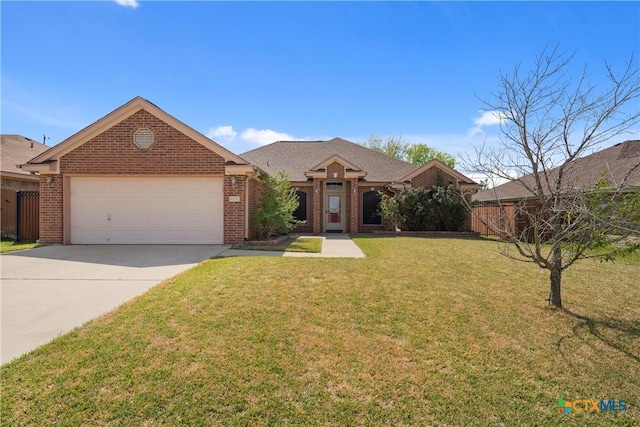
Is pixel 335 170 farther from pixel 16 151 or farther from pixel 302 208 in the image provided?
pixel 16 151

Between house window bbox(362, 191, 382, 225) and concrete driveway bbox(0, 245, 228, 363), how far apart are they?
30.4 ft

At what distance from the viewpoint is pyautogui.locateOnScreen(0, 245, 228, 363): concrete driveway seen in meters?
3.83

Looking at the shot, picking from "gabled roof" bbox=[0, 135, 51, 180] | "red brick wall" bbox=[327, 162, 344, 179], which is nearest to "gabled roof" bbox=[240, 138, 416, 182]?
"red brick wall" bbox=[327, 162, 344, 179]

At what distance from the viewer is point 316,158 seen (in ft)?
65.0

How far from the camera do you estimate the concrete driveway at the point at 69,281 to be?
383 cm

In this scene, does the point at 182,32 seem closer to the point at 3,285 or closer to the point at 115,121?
the point at 115,121

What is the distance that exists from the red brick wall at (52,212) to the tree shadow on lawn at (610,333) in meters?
13.6

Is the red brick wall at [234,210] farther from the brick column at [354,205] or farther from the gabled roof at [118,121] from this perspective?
the brick column at [354,205]

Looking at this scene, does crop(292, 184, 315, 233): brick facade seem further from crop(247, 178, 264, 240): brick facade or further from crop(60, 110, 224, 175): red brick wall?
crop(60, 110, 224, 175): red brick wall

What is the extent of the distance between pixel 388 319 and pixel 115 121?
11.1m

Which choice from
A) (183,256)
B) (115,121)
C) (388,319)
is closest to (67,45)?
(115,121)

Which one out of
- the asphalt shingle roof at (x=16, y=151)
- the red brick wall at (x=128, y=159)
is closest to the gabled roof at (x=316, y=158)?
the red brick wall at (x=128, y=159)

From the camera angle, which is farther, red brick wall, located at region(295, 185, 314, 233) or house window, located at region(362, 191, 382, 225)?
house window, located at region(362, 191, 382, 225)

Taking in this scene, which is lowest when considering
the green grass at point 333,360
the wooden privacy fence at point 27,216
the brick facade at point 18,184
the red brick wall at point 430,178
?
the green grass at point 333,360
